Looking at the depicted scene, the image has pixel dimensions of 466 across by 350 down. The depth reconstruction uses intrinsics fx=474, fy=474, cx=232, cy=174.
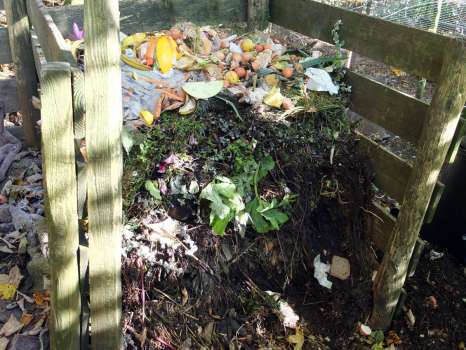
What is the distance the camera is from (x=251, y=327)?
→ 115 inches

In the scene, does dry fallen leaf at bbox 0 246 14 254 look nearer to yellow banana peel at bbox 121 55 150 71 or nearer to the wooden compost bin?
the wooden compost bin

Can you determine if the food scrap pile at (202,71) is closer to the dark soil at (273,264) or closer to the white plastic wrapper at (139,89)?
the white plastic wrapper at (139,89)

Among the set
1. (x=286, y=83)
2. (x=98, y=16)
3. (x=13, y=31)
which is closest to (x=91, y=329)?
(x=98, y=16)

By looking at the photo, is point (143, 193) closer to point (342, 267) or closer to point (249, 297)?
point (249, 297)

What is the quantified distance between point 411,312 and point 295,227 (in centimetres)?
106

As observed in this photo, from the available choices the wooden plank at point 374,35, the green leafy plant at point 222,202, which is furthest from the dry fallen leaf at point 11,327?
the wooden plank at point 374,35

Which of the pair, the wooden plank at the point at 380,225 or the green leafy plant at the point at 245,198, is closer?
the green leafy plant at the point at 245,198

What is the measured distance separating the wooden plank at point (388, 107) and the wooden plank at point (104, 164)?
1702 mm

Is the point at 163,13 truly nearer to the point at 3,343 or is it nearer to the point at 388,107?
the point at 388,107

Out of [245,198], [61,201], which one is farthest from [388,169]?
[61,201]

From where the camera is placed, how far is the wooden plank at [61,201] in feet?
6.10

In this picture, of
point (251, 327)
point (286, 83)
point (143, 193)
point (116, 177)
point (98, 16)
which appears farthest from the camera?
point (286, 83)

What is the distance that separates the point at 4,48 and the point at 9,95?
407mm

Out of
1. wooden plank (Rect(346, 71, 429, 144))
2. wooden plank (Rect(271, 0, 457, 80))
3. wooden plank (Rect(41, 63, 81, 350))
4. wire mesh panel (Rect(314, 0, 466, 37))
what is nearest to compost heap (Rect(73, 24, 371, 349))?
wooden plank (Rect(346, 71, 429, 144))
